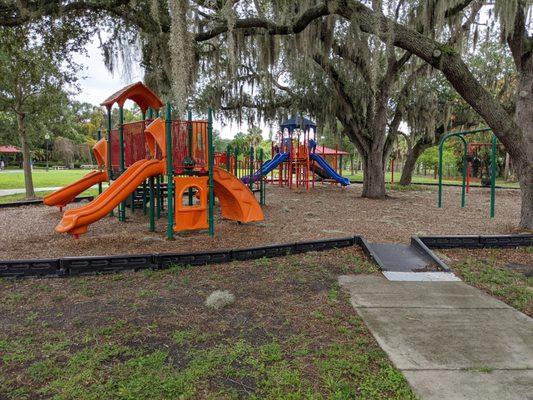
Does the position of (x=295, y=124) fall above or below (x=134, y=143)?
above

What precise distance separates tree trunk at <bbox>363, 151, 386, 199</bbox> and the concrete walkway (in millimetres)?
8854

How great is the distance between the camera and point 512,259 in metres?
5.40

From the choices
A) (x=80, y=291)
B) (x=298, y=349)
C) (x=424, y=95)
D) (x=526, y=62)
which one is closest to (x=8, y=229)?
(x=80, y=291)

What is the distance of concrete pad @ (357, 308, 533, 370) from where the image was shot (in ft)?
8.57

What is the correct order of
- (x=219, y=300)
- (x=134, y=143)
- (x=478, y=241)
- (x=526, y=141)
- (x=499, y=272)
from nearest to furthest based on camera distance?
(x=219, y=300)
(x=499, y=272)
(x=478, y=241)
(x=526, y=141)
(x=134, y=143)

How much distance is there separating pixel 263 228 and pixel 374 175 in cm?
685

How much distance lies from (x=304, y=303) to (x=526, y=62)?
6.19 metres

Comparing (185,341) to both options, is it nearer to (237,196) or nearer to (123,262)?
(123,262)

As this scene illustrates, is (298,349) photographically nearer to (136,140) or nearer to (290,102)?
(136,140)

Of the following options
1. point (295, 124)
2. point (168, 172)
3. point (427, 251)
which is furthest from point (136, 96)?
point (295, 124)

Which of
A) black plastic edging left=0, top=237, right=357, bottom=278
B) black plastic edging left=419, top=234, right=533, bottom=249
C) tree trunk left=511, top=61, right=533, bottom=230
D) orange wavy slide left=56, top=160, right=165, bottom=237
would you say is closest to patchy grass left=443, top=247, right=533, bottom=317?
black plastic edging left=419, top=234, right=533, bottom=249

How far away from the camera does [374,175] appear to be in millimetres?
13078

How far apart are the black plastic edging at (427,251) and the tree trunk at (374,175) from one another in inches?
287

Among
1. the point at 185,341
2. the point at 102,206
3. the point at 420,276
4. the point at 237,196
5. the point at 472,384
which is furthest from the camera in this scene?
the point at 237,196
